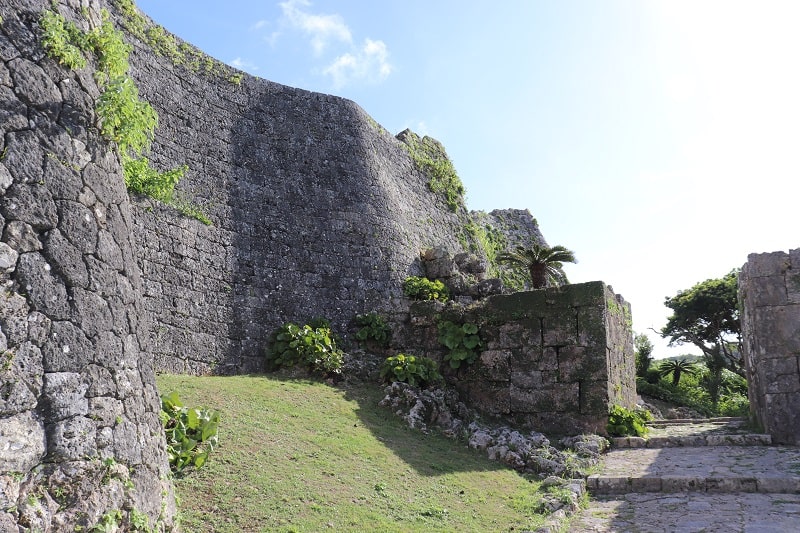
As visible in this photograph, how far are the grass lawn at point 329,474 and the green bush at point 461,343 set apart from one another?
229cm

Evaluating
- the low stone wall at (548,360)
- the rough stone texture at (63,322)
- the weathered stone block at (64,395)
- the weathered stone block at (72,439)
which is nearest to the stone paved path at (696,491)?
the low stone wall at (548,360)

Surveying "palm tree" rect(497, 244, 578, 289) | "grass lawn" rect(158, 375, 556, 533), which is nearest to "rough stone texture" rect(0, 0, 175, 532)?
"grass lawn" rect(158, 375, 556, 533)

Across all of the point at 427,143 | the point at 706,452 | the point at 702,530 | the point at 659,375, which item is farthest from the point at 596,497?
the point at 659,375

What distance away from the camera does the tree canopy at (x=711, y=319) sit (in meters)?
28.5

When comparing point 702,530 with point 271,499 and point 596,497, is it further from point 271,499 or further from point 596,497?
point 271,499

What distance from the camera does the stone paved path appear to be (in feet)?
18.7

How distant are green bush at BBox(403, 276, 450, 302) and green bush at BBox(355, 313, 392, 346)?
3.57ft

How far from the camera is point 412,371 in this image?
10.0 metres

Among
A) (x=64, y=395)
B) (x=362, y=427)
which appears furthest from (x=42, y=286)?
(x=362, y=427)

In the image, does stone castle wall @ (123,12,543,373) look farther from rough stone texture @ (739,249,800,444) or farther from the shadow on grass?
rough stone texture @ (739,249,800,444)

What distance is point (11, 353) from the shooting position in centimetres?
352

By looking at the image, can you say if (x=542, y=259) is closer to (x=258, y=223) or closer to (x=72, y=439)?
(x=258, y=223)

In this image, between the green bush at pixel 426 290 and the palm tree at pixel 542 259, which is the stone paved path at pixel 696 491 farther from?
the palm tree at pixel 542 259

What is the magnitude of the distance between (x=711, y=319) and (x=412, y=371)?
24.8m
